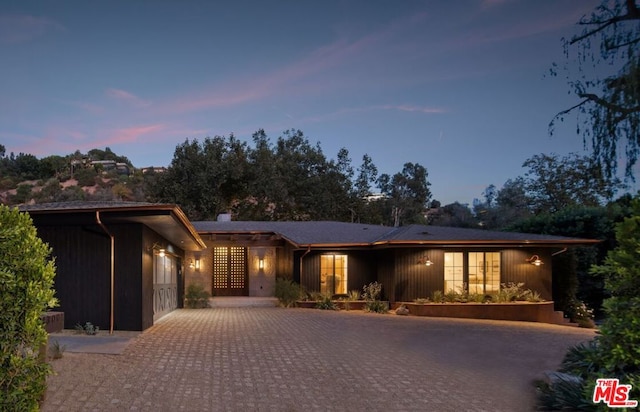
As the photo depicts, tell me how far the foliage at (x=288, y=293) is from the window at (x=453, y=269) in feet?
18.3

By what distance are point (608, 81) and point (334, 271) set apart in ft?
43.6

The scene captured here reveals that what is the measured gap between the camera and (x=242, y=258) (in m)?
20.8

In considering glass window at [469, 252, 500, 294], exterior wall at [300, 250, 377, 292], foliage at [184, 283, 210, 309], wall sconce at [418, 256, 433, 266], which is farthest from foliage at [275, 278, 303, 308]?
glass window at [469, 252, 500, 294]

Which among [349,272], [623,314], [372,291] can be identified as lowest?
[372,291]

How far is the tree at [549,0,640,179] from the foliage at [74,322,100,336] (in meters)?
10.0

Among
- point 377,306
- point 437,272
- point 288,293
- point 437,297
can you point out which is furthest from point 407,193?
point 437,297

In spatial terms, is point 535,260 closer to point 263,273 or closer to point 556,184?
point 263,273

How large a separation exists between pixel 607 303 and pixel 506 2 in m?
11.7

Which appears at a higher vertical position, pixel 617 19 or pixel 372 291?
pixel 617 19

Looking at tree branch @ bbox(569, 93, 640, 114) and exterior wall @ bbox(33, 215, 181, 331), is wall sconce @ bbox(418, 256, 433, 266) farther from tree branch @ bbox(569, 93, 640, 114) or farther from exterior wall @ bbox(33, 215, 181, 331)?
tree branch @ bbox(569, 93, 640, 114)

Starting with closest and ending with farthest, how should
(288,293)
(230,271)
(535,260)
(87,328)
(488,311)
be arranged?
(87,328)
(488,311)
(535,260)
(288,293)
(230,271)

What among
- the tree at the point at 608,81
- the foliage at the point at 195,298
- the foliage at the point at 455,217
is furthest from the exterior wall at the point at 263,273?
→ the foliage at the point at 455,217

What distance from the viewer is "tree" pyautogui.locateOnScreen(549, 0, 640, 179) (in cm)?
610

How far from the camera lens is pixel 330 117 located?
24.2 meters
